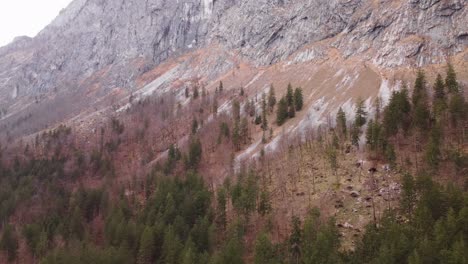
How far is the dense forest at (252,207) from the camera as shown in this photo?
65.4 metres

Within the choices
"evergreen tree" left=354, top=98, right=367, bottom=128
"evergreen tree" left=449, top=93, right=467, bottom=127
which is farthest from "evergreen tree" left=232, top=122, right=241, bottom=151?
"evergreen tree" left=449, top=93, right=467, bottom=127

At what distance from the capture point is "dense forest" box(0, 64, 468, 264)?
65438 millimetres

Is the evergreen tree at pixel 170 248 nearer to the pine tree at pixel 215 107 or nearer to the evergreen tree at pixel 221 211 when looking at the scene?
the evergreen tree at pixel 221 211

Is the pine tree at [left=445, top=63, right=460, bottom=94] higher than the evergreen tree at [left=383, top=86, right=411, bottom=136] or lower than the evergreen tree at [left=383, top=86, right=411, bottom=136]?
higher

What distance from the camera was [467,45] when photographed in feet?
423

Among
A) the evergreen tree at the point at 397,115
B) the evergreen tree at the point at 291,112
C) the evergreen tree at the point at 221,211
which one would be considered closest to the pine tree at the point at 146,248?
the evergreen tree at the point at 221,211

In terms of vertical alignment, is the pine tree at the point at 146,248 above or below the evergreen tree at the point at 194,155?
below

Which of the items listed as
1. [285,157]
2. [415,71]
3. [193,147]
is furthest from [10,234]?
[415,71]

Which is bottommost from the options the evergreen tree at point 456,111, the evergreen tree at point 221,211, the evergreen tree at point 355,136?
the evergreen tree at point 221,211

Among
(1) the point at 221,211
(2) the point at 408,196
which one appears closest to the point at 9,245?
(1) the point at 221,211

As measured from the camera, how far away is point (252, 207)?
305ft

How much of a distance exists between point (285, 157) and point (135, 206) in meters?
45.5

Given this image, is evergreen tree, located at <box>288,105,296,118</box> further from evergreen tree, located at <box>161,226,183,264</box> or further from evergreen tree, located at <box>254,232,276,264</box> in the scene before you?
evergreen tree, located at <box>254,232,276,264</box>

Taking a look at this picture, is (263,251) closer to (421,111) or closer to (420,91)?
(421,111)
